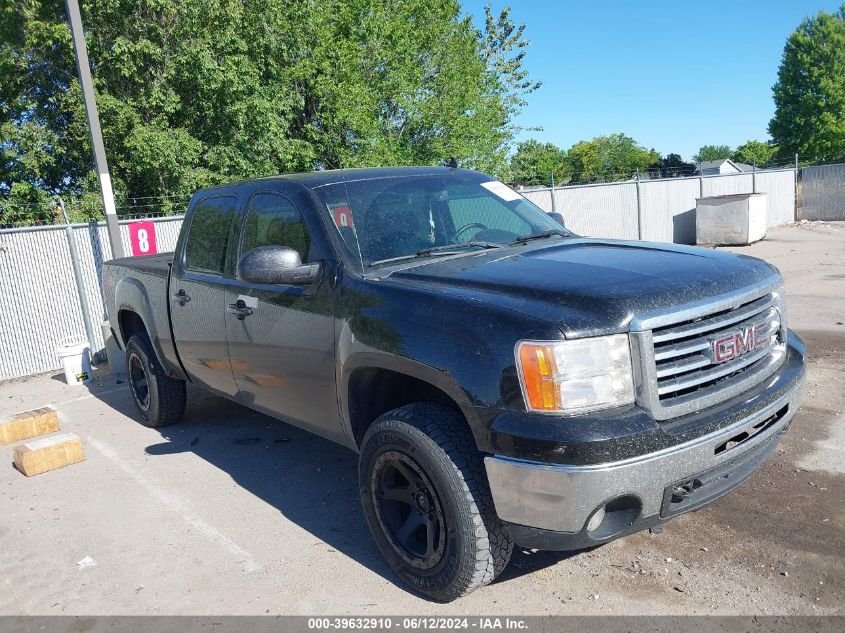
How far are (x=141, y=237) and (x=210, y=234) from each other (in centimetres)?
657

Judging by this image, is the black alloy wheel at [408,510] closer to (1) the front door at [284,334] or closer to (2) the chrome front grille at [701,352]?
(1) the front door at [284,334]

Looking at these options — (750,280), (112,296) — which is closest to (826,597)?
(750,280)

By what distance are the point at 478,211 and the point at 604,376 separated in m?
1.85

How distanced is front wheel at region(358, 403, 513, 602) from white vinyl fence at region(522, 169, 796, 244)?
45.4 feet

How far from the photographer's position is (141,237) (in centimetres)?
1076

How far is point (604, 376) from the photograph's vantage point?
2.63 m

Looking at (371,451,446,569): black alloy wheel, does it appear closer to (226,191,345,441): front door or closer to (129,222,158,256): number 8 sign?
(226,191,345,441): front door

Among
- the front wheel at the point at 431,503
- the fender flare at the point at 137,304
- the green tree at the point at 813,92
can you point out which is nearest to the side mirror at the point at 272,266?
the front wheel at the point at 431,503

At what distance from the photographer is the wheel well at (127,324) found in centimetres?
629

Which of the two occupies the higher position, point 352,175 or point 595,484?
point 352,175

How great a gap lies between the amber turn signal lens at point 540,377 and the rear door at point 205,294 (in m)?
2.53

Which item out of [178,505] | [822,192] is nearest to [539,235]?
[178,505]

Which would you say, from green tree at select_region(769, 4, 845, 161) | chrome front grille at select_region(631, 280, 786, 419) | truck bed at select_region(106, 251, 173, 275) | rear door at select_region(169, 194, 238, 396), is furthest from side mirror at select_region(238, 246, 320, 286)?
green tree at select_region(769, 4, 845, 161)

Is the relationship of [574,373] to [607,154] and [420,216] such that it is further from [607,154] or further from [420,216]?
[607,154]
